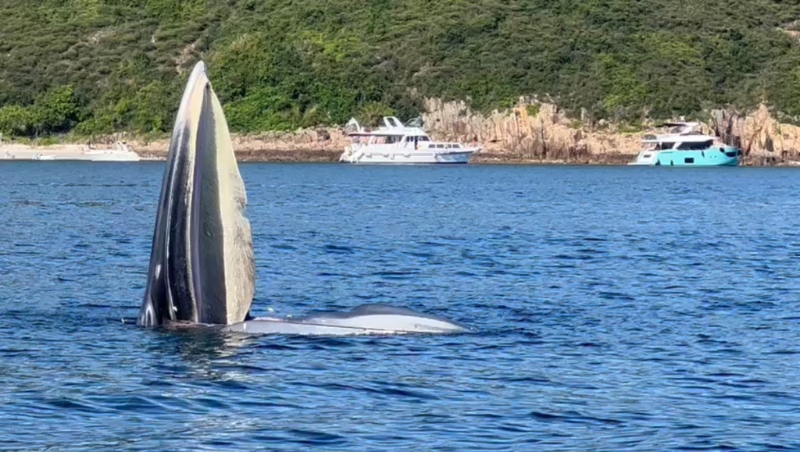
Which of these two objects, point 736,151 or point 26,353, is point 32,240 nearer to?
point 26,353

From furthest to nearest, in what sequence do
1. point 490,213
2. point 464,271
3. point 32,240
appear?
1. point 490,213
2. point 32,240
3. point 464,271

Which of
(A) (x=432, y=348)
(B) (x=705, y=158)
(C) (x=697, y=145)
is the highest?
(A) (x=432, y=348)

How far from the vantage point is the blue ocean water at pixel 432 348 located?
54.5 feet

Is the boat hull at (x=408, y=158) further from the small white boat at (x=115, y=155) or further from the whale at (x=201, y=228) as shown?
the whale at (x=201, y=228)

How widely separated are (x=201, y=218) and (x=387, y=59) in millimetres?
123221

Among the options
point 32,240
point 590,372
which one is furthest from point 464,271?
point 590,372

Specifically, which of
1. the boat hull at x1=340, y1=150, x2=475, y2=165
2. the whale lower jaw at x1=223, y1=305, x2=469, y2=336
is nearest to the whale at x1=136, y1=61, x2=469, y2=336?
the whale lower jaw at x1=223, y1=305, x2=469, y2=336

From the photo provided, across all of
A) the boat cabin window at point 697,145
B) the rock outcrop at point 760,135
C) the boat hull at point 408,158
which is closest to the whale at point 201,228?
the boat hull at point 408,158

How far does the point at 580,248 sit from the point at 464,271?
7.42m

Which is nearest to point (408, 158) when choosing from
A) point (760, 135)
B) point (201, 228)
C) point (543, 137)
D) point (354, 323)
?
point (543, 137)

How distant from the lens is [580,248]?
40.3m

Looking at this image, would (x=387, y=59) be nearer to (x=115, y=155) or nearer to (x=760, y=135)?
(x=115, y=155)

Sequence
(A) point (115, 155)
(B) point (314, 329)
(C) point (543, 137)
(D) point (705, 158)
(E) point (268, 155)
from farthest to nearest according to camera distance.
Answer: (E) point (268, 155)
(A) point (115, 155)
(C) point (543, 137)
(D) point (705, 158)
(B) point (314, 329)

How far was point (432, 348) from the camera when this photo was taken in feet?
68.2
